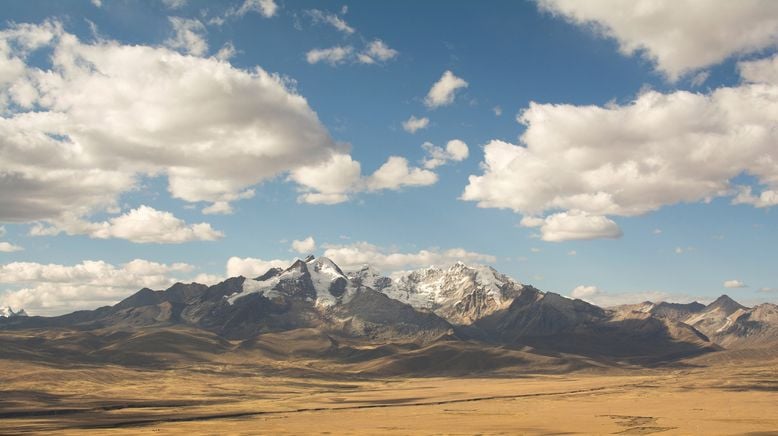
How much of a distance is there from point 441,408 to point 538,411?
80.7 ft

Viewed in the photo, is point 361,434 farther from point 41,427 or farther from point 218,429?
point 41,427

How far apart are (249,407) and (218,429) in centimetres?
5685

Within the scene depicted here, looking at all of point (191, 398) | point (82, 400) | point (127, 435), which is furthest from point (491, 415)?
point (82, 400)

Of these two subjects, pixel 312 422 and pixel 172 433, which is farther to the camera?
pixel 312 422

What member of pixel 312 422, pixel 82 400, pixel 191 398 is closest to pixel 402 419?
pixel 312 422

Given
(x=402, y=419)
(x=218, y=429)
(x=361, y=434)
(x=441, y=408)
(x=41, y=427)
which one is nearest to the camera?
(x=361, y=434)

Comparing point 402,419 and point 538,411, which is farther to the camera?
point 538,411

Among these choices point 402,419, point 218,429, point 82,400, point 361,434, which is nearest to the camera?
point 361,434

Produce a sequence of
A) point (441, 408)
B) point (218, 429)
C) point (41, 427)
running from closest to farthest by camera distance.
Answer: point (218, 429)
point (41, 427)
point (441, 408)

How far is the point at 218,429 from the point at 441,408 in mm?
62415

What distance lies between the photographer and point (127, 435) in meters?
106

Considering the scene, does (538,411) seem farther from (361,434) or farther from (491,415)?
(361,434)

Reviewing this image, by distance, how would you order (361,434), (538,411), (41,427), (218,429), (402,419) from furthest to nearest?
(538,411) → (402,419) → (41,427) → (218,429) → (361,434)

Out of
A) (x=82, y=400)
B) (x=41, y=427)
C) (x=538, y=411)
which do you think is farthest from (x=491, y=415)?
(x=82, y=400)
